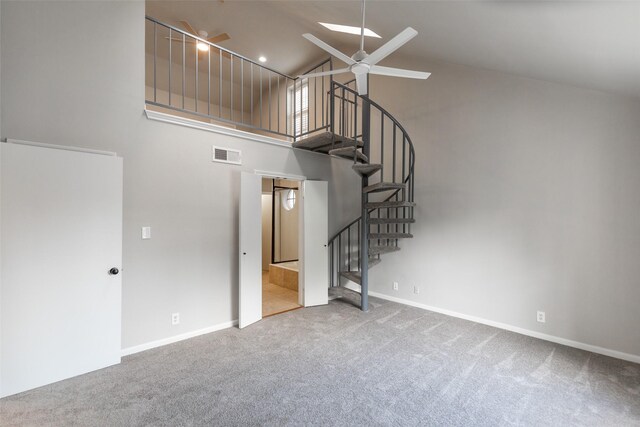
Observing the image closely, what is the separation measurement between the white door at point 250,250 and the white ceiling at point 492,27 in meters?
2.42

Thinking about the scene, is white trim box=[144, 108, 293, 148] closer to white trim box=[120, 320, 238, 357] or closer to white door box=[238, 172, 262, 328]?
white door box=[238, 172, 262, 328]

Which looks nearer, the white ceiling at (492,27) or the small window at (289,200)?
the white ceiling at (492,27)

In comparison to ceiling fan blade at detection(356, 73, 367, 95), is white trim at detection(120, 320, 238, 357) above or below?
below

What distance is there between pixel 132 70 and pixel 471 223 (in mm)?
4403

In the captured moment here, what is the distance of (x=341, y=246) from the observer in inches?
205

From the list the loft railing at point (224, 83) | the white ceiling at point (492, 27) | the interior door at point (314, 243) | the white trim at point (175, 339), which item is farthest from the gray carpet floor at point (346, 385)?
the loft railing at point (224, 83)

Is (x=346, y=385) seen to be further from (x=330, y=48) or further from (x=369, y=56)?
(x=330, y=48)

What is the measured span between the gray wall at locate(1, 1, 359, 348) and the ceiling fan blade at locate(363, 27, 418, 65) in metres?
2.03

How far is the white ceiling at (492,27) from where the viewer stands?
5.97 ft

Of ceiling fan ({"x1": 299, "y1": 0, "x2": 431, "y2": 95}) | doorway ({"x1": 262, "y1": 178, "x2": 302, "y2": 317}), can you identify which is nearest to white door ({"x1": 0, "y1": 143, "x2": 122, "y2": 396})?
ceiling fan ({"x1": 299, "y1": 0, "x2": 431, "y2": 95})

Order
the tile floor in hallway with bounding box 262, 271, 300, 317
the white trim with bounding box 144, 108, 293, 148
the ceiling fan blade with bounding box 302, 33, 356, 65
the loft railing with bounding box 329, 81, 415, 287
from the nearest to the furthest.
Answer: the ceiling fan blade with bounding box 302, 33, 356, 65 → the white trim with bounding box 144, 108, 293, 148 → the tile floor in hallway with bounding box 262, 271, 300, 317 → the loft railing with bounding box 329, 81, 415, 287

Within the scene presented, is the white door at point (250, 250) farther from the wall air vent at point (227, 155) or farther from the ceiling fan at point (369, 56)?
the ceiling fan at point (369, 56)

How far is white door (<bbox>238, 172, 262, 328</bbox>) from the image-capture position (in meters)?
3.53

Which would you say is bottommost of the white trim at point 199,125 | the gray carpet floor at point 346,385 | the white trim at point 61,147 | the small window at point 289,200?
the gray carpet floor at point 346,385
